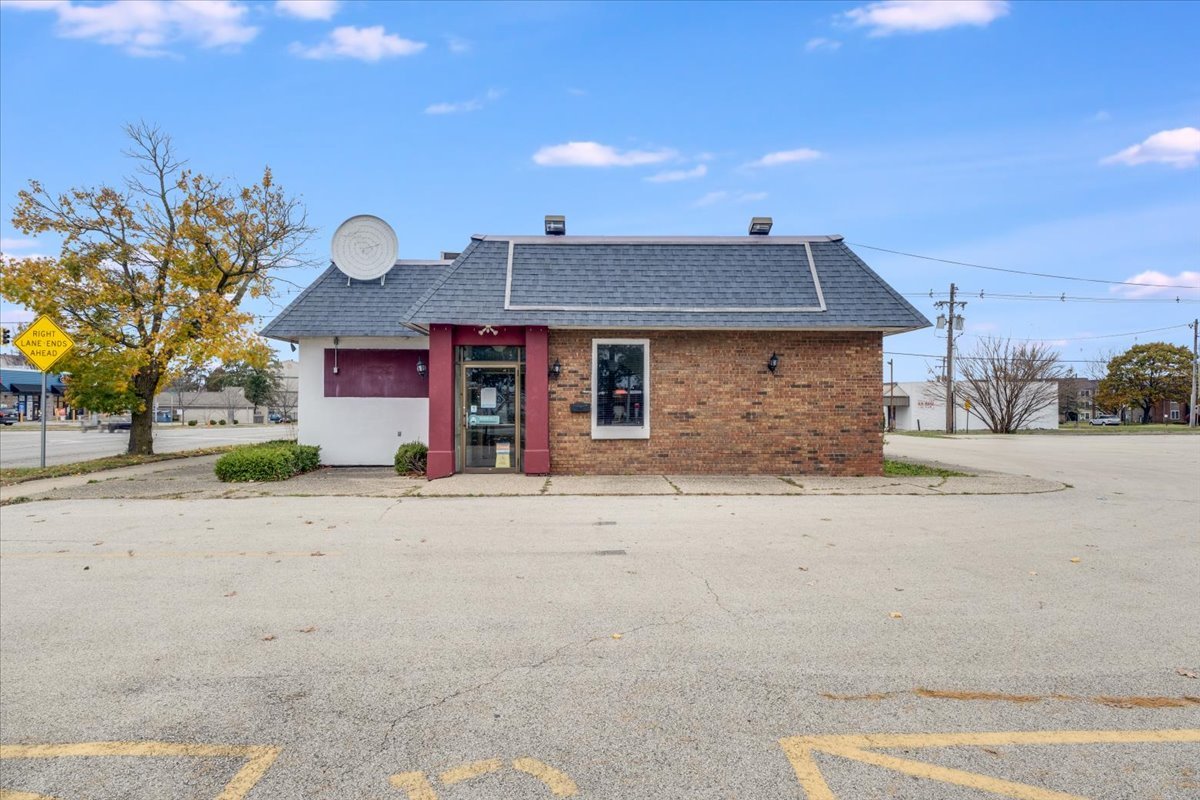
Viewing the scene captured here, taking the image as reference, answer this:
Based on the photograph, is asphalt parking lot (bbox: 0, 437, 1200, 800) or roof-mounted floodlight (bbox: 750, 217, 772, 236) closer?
asphalt parking lot (bbox: 0, 437, 1200, 800)

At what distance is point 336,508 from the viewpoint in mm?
10508

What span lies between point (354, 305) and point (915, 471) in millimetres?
13088

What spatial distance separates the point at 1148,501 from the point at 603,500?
8.41 m

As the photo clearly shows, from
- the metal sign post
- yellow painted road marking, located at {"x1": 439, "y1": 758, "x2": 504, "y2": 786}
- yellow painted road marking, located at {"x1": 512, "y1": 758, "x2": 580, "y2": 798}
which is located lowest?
yellow painted road marking, located at {"x1": 439, "y1": 758, "x2": 504, "y2": 786}

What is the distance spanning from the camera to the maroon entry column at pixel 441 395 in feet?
45.9

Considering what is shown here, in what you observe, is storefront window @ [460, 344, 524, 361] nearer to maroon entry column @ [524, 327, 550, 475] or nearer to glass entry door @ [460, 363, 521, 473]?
glass entry door @ [460, 363, 521, 473]

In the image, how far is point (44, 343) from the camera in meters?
15.3

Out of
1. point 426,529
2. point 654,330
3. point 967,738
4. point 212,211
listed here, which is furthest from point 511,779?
point 212,211

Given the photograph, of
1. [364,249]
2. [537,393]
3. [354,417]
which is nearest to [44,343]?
[354,417]

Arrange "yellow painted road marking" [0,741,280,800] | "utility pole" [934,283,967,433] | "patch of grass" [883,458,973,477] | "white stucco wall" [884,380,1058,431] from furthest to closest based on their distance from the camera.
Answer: "white stucco wall" [884,380,1058,431] → "utility pole" [934,283,967,433] → "patch of grass" [883,458,973,477] → "yellow painted road marking" [0,741,280,800]

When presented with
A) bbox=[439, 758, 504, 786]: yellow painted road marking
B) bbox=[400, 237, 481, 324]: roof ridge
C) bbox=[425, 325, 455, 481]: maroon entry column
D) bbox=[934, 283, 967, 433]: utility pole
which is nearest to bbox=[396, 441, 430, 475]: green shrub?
bbox=[425, 325, 455, 481]: maroon entry column

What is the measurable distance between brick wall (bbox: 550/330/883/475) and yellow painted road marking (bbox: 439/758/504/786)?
1108cm

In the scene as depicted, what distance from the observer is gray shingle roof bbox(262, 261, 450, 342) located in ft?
52.6

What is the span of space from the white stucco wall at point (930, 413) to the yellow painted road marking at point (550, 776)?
173 ft
